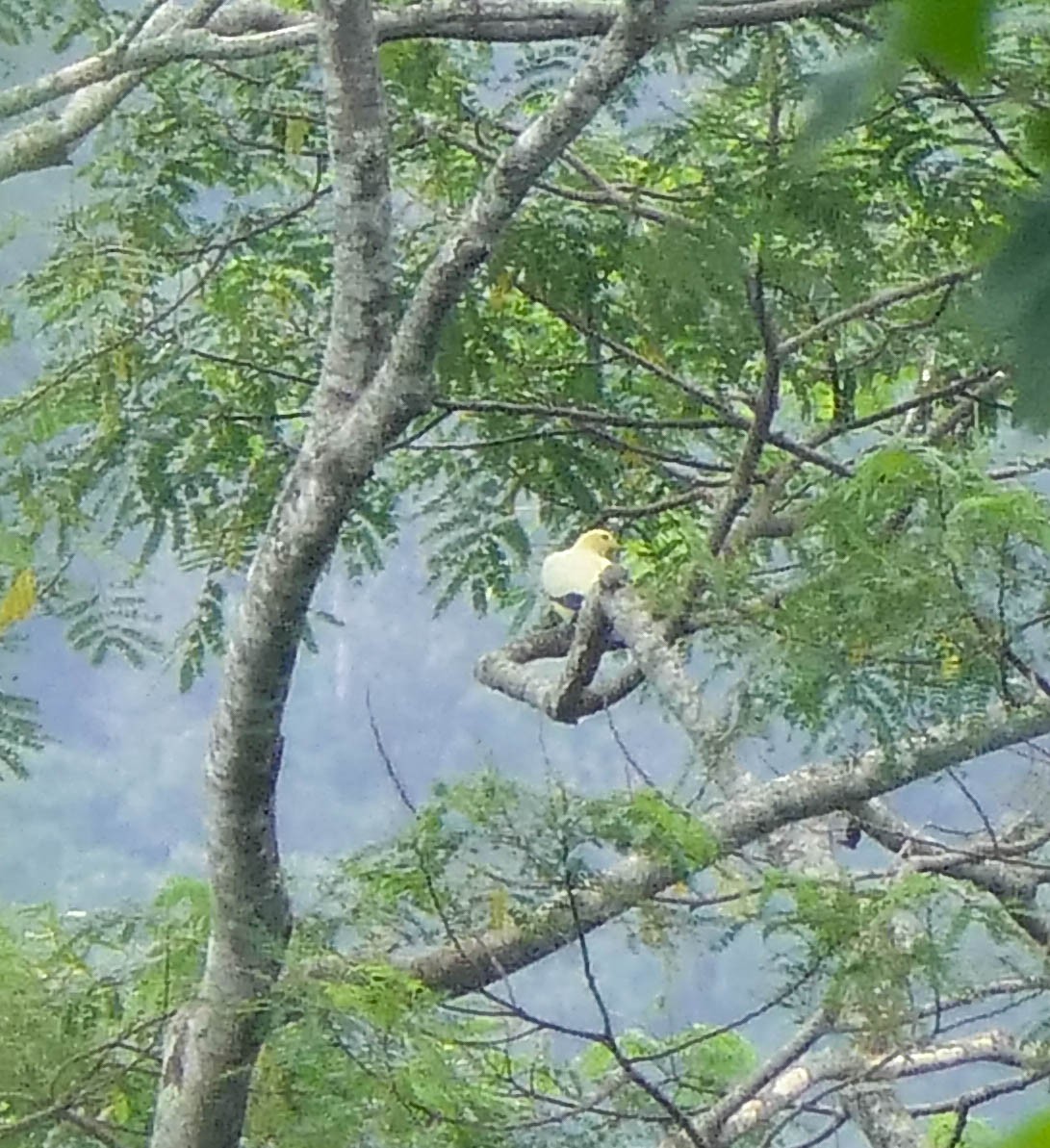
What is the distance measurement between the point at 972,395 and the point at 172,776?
1241mm

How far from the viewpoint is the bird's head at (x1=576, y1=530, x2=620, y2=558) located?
6.02 feet

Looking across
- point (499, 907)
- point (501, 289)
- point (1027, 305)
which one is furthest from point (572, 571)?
point (1027, 305)

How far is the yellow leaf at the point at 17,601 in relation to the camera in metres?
1.66

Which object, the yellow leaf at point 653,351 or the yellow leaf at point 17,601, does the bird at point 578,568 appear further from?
the yellow leaf at point 17,601

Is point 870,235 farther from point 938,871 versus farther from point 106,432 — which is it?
point 106,432

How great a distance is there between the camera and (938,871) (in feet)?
5.16

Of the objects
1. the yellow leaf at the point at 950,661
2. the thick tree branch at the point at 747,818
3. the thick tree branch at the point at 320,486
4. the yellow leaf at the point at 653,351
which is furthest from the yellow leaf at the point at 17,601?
the yellow leaf at the point at 950,661

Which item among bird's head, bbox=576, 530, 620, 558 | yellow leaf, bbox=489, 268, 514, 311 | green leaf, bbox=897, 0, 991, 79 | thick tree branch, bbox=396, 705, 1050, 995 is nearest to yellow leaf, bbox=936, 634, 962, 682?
thick tree branch, bbox=396, 705, 1050, 995

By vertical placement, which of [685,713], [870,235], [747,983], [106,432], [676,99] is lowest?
[747,983]

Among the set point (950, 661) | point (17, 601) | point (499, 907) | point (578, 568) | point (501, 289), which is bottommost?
point (499, 907)

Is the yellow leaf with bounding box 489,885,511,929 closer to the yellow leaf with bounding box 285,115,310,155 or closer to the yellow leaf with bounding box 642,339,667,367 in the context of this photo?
the yellow leaf with bounding box 642,339,667,367

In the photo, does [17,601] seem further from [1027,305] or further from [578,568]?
[1027,305]

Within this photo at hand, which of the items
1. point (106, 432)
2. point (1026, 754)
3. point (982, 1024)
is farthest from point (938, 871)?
point (106, 432)

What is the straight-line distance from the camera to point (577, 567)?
5.98ft
